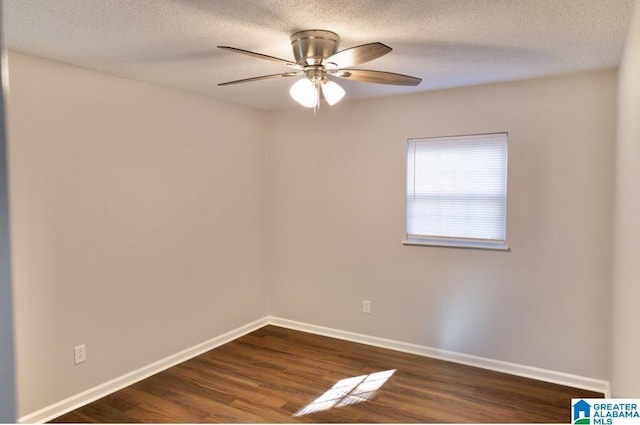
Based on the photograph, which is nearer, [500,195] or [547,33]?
[547,33]

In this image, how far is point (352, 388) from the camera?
3.07 metres

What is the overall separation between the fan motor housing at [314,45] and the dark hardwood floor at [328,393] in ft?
7.21

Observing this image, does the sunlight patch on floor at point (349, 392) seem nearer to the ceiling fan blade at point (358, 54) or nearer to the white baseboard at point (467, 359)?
the white baseboard at point (467, 359)

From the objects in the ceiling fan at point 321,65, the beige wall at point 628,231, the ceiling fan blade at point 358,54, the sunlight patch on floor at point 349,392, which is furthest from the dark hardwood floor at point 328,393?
the ceiling fan blade at point 358,54

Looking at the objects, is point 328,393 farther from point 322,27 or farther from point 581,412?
point 322,27

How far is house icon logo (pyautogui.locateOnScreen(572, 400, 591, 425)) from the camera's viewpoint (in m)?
2.43

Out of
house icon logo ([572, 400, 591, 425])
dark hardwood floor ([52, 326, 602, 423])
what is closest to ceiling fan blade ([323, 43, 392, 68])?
dark hardwood floor ([52, 326, 602, 423])

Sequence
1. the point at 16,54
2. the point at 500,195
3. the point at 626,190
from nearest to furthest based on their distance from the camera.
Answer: the point at 626,190
the point at 16,54
the point at 500,195

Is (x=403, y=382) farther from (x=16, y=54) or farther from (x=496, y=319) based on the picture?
(x=16, y=54)

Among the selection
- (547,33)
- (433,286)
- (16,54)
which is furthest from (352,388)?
(16,54)

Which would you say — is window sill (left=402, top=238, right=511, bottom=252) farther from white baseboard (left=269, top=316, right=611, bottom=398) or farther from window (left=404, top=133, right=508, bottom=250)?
white baseboard (left=269, top=316, right=611, bottom=398)

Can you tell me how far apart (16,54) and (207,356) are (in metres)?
2.65

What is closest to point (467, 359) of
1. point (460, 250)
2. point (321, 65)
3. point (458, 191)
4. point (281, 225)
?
point (460, 250)

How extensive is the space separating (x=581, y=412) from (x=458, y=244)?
1.40 m
